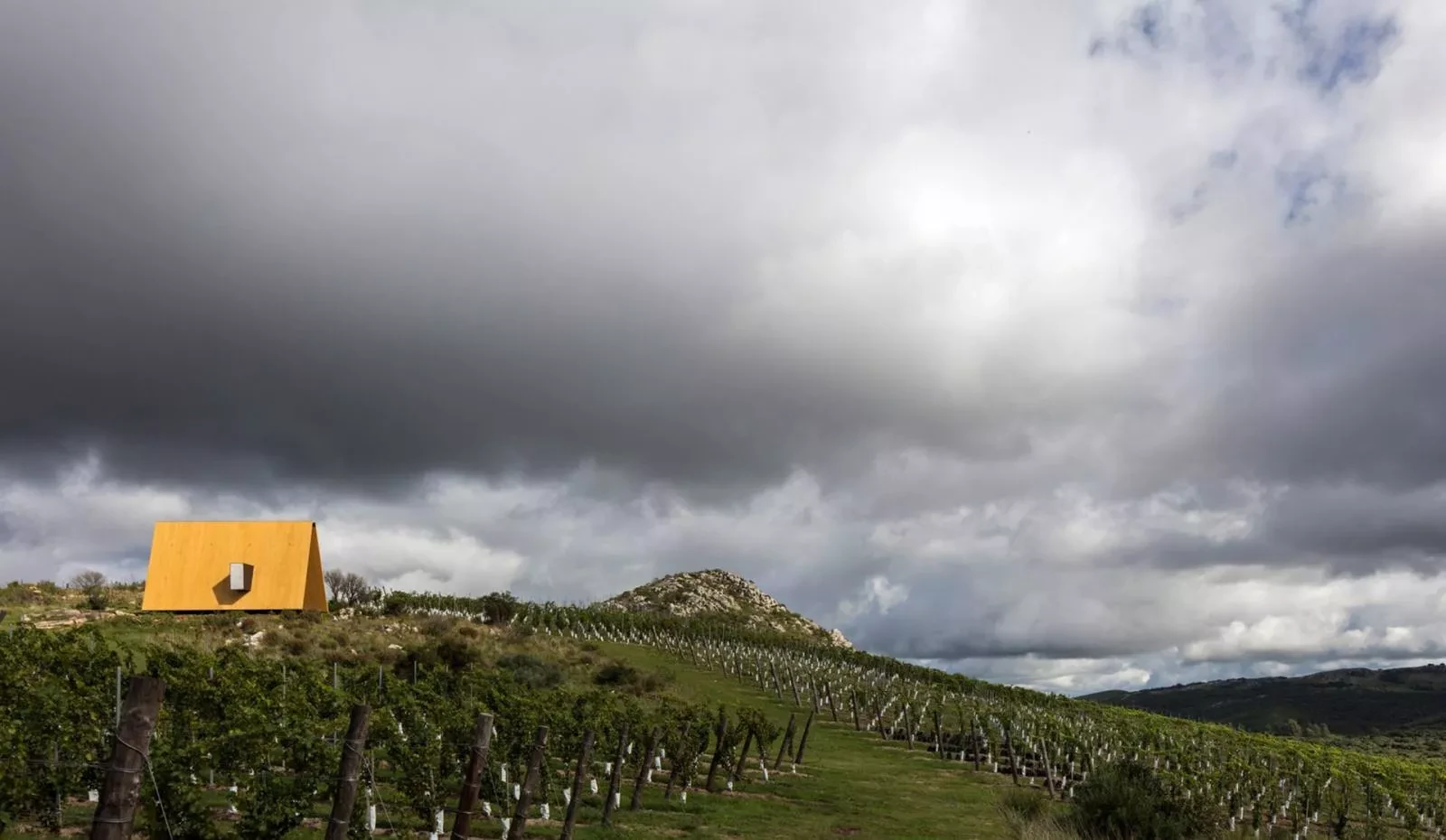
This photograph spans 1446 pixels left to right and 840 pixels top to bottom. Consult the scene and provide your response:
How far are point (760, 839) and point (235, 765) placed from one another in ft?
37.2

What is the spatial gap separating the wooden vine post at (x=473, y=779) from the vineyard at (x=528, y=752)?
34mm

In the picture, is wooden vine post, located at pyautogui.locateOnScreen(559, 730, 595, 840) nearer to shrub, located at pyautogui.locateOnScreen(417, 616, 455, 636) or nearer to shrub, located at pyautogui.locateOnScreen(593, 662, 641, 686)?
shrub, located at pyautogui.locateOnScreen(593, 662, 641, 686)

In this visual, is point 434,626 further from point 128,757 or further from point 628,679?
point 128,757

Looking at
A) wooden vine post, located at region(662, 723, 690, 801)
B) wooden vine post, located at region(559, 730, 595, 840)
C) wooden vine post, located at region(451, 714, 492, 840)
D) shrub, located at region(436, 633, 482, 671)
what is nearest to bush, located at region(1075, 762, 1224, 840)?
wooden vine post, located at region(662, 723, 690, 801)

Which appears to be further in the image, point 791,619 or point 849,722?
point 791,619

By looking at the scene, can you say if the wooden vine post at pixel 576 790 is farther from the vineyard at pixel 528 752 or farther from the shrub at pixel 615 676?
the shrub at pixel 615 676

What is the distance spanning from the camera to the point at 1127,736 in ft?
149

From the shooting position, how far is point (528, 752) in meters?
20.7

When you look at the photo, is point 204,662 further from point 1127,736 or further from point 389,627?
point 1127,736

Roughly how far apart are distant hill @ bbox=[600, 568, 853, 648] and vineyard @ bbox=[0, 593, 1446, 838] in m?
89.6

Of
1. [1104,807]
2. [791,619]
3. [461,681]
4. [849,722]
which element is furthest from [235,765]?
[791,619]

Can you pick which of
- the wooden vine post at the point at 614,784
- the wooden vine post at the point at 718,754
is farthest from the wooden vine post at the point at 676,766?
the wooden vine post at the point at 614,784

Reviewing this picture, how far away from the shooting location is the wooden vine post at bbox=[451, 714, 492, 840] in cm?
1080

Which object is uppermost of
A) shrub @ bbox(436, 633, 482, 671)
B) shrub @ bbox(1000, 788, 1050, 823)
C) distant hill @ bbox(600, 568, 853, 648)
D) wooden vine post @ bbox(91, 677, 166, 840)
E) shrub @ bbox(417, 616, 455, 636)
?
distant hill @ bbox(600, 568, 853, 648)
